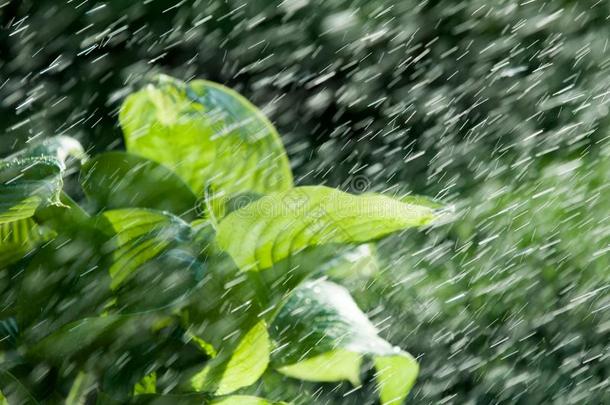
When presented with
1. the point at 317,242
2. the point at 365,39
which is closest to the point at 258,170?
the point at 317,242

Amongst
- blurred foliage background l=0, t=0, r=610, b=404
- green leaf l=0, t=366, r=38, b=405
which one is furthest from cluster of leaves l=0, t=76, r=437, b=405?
blurred foliage background l=0, t=0, r=610, b=404

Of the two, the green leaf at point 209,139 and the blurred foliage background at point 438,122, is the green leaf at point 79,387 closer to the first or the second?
the green leaf at point 209,139

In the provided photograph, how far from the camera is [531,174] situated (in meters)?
0.93

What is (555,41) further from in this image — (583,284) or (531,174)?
(583,284)

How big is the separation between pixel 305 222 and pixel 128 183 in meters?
0.05

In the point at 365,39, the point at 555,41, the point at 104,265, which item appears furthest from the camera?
the point at 555,41

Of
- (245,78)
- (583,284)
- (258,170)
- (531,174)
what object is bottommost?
(583,284)

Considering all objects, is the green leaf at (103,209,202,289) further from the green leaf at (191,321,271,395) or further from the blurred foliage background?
the blurred foliage background

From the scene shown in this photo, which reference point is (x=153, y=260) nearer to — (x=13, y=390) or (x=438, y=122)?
(x=13, y=390)

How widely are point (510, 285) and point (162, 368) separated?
2.47ft

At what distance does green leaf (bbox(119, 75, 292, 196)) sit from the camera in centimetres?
23

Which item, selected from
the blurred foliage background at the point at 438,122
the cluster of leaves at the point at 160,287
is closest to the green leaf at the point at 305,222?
the cluster of leaves at the point at 160,287

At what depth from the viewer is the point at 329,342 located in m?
0.21

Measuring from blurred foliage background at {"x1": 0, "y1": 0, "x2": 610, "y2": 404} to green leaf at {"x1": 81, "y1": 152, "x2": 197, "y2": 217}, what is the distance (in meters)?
0.42
